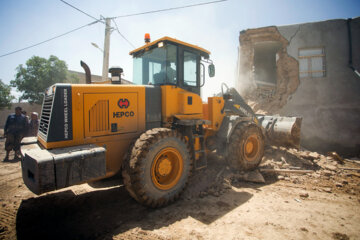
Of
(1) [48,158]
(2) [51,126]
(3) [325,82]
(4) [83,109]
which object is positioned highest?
(3) [325,82]

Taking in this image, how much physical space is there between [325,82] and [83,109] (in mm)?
9904

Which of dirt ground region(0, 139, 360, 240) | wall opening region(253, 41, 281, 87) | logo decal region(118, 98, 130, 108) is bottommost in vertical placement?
dirt ground region(0, 139, 360, 240)

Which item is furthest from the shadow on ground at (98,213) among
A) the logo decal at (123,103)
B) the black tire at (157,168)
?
the logo decal at (123,103)

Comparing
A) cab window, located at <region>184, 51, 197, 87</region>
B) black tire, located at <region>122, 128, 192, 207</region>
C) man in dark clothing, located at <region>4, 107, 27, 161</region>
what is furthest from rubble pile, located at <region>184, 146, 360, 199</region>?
man in dark clothing, located at <region>4, 107, 27, 161</region>

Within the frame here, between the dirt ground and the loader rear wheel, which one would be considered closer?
the dirt ground

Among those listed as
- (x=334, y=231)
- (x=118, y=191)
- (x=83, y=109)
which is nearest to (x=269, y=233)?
(x=334, y=231)

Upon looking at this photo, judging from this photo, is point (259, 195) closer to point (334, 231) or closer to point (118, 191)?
point (334, 231)

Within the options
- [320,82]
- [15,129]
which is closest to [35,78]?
[15,129]

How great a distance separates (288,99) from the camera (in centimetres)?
923

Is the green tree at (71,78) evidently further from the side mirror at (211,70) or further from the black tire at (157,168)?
the black tire at (157,168)

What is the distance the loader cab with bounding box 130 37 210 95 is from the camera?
4094mm

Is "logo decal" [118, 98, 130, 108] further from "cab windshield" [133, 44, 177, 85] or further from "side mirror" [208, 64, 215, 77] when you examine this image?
"side mirror" [208, 64, 215, 77]

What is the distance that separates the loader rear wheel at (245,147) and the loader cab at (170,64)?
144 centimetres

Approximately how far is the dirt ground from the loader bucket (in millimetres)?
1353
